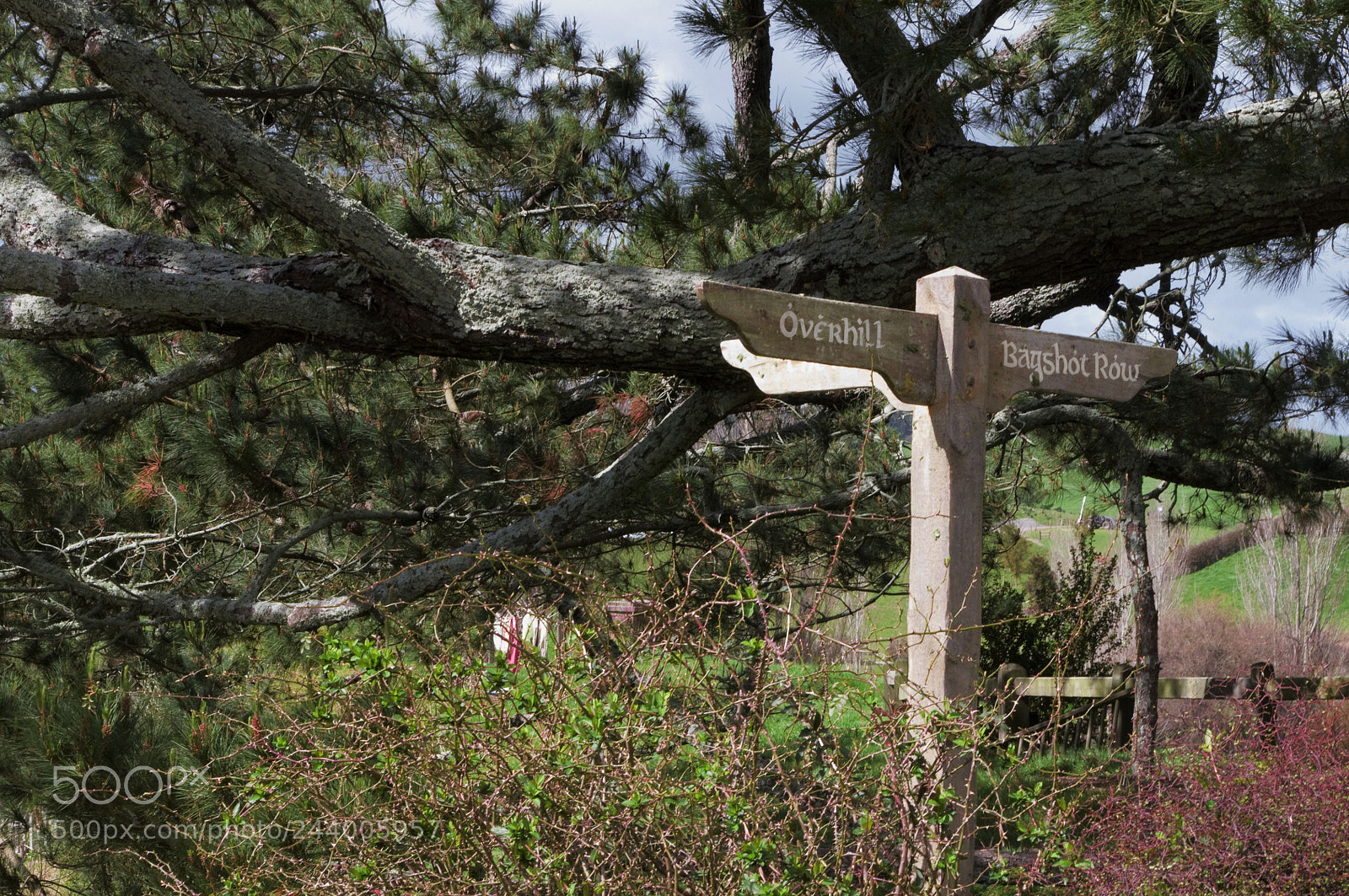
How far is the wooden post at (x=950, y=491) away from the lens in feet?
7.38

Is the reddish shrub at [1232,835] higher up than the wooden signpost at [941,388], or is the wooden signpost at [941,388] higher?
the wooden signpost at [941,388]

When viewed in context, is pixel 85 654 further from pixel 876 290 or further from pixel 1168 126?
pixel 1168 126

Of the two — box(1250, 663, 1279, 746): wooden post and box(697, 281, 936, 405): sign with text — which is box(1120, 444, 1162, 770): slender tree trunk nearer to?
box(1250, 663, 1279, 746): wooden post

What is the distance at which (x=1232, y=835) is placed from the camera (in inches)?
108

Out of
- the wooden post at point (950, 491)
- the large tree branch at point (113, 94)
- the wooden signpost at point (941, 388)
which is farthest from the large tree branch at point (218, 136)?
the wooden post at point (950, 491)

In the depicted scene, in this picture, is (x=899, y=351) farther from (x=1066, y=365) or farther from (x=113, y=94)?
(x=113, y=94)

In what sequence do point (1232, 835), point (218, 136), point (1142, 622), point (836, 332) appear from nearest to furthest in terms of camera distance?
1. point (836, 332)
2. point (1232, 835)
3. point (218, 136)
4. point (1142, 622)

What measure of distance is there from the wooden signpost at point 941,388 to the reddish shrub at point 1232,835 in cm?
57

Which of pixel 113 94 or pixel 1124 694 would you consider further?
pixel 1124 694

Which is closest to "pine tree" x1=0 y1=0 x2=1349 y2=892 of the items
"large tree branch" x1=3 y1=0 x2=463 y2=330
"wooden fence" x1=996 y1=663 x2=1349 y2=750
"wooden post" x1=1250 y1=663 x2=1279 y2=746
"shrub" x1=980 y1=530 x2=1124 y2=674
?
"large tree branch" x1=3 y1=0 x2=463 y2=330

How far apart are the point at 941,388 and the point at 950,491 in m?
0.22

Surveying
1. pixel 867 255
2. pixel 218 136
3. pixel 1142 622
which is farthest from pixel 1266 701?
pixel 218 136

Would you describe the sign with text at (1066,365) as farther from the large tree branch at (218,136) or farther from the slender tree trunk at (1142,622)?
the large tree branch at (218,136)

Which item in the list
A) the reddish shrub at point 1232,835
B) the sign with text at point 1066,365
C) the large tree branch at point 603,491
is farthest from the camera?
the large tree branch at point 603,491
